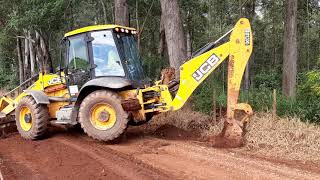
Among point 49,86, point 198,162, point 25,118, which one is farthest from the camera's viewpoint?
point 49,86

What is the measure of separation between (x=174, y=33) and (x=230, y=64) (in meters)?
3.59

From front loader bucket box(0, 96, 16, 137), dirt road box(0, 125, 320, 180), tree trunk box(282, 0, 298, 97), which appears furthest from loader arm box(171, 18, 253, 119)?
tree trunk box(282, 0, 298, 97)

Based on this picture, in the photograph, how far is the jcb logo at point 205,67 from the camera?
29.6ft

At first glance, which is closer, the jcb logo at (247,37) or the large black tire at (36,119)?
the jcb logo at (247,37)

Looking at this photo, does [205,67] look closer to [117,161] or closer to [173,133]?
[173,133]

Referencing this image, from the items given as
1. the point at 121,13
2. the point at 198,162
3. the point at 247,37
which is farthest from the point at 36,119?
the point at 121,13

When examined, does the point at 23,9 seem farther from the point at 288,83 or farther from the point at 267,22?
the point at 267,22

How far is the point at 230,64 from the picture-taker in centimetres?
890

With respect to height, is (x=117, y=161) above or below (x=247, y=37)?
below

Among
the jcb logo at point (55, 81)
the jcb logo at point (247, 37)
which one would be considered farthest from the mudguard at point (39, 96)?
the jcb logo at point (247, 37)

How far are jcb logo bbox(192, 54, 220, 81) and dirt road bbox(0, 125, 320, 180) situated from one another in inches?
56.1

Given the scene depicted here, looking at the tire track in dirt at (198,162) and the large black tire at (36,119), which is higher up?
the large black tire at (36,119)

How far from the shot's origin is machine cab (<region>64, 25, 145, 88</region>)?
31.2 feet

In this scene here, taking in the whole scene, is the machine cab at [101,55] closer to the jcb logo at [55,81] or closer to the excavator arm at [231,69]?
the jcb logo at [55,81]
